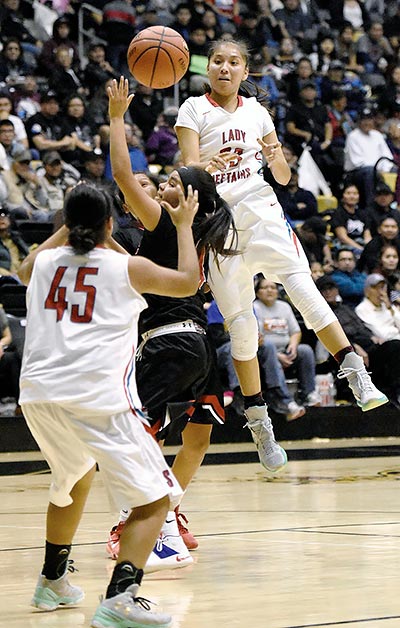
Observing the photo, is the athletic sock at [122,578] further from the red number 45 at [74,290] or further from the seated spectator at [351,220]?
the seated spectator at [351,220]

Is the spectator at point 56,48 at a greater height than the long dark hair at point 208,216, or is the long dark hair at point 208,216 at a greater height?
the long dark hair at point 208,216

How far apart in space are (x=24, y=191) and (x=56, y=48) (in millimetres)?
3177

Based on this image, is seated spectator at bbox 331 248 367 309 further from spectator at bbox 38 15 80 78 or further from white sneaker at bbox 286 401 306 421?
spectator at bbox 38 15 80 78

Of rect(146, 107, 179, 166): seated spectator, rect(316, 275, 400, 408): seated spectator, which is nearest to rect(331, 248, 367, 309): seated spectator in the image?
rect(316, 275, 400, 408): seated spectator

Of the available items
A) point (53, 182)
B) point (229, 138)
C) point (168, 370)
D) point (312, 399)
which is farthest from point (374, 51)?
point (168, 370)

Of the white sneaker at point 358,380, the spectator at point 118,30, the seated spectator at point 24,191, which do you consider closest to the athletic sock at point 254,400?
the white sneaker at point 358,380

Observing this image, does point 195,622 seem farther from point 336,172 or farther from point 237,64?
point 336,172

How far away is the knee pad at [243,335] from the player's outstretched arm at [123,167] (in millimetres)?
1344

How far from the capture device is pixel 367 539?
5141mm

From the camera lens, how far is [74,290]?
3.60 m

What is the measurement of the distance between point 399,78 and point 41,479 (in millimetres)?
10712

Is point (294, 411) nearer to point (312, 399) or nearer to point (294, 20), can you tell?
point (312, 399)

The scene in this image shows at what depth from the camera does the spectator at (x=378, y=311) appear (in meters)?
11.3

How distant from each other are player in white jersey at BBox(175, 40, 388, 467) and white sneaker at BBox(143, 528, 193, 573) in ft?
4.06
